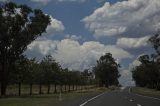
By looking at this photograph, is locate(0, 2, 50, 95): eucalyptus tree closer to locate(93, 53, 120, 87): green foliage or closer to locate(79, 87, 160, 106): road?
locate(79, 87, 160, 106): road

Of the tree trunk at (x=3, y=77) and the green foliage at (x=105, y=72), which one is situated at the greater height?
the green foliage at (x=105, y=72)

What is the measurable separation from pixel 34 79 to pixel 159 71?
50775 millimetres

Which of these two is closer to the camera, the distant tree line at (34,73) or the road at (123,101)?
the road at (123,101)

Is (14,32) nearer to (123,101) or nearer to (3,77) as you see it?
(3,77)

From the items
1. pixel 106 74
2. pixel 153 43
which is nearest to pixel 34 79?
pixel 153 43

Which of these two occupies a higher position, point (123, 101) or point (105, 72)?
point (105, 72)

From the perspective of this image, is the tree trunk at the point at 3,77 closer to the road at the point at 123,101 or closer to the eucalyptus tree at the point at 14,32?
the eucalyptus tree at the point at 14,32

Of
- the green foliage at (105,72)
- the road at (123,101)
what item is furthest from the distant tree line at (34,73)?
the green foliage at (105,72)

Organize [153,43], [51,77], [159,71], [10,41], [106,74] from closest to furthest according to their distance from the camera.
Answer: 1. [10,41]
2. [51,77]
3. [153,43]
4. [159,71]
5. [106,74]

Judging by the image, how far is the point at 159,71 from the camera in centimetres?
11500

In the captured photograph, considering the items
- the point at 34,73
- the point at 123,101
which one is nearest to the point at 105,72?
the point at 34,73

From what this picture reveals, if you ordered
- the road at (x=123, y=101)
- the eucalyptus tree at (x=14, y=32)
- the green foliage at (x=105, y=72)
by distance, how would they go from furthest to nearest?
1. the green foliage at (x=105, y=72)
2. the eucalyptus tree at (x=14, y=32)
3. the road at (x=123, y=101)

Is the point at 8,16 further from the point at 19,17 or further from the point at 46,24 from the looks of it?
the point at 46,24

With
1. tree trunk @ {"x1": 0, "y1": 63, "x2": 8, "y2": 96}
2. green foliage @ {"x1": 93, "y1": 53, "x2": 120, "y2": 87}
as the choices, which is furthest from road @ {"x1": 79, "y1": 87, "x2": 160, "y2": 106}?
green foliage @ {"x1": 93, "y1": 53, "x2": 120, "y2": 87}
